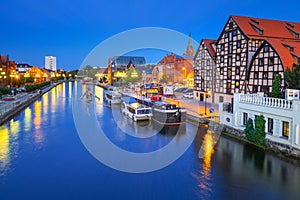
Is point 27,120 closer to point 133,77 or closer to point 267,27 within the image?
point 267,27

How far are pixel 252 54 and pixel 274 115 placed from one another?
1182 cm

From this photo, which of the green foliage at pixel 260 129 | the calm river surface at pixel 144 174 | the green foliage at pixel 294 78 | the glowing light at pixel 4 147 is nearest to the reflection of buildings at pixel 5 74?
the glowing light at pixel 4 147

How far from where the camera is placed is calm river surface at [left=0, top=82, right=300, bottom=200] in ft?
31.9

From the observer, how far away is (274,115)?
13.5m

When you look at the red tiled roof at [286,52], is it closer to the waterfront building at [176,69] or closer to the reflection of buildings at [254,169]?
the reflection of buildings at [254,169]

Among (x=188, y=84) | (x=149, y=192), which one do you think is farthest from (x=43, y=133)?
(x=188, y=84)

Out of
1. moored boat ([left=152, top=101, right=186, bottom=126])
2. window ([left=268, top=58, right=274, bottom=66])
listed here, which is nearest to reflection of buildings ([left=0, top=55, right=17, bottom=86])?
moored boat ([left=152, top=101, right=186, bottom=126])

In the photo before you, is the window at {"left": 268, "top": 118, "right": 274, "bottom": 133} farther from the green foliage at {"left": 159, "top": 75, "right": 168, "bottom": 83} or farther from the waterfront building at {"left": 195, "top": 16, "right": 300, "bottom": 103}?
the green foliage at {"left": 159, "top": 75, "right": 168, "bottom": 83}

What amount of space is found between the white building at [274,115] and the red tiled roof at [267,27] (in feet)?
34.1

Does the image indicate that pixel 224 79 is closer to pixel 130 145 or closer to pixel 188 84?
pixel 130 145

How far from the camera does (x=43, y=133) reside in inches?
748

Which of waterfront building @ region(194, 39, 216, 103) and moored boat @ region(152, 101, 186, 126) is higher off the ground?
waterfront building @ region(194, 39, 216, 103)

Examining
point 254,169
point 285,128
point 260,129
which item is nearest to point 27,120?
point 260,129

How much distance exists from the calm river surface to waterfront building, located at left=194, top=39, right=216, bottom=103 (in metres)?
12.7
